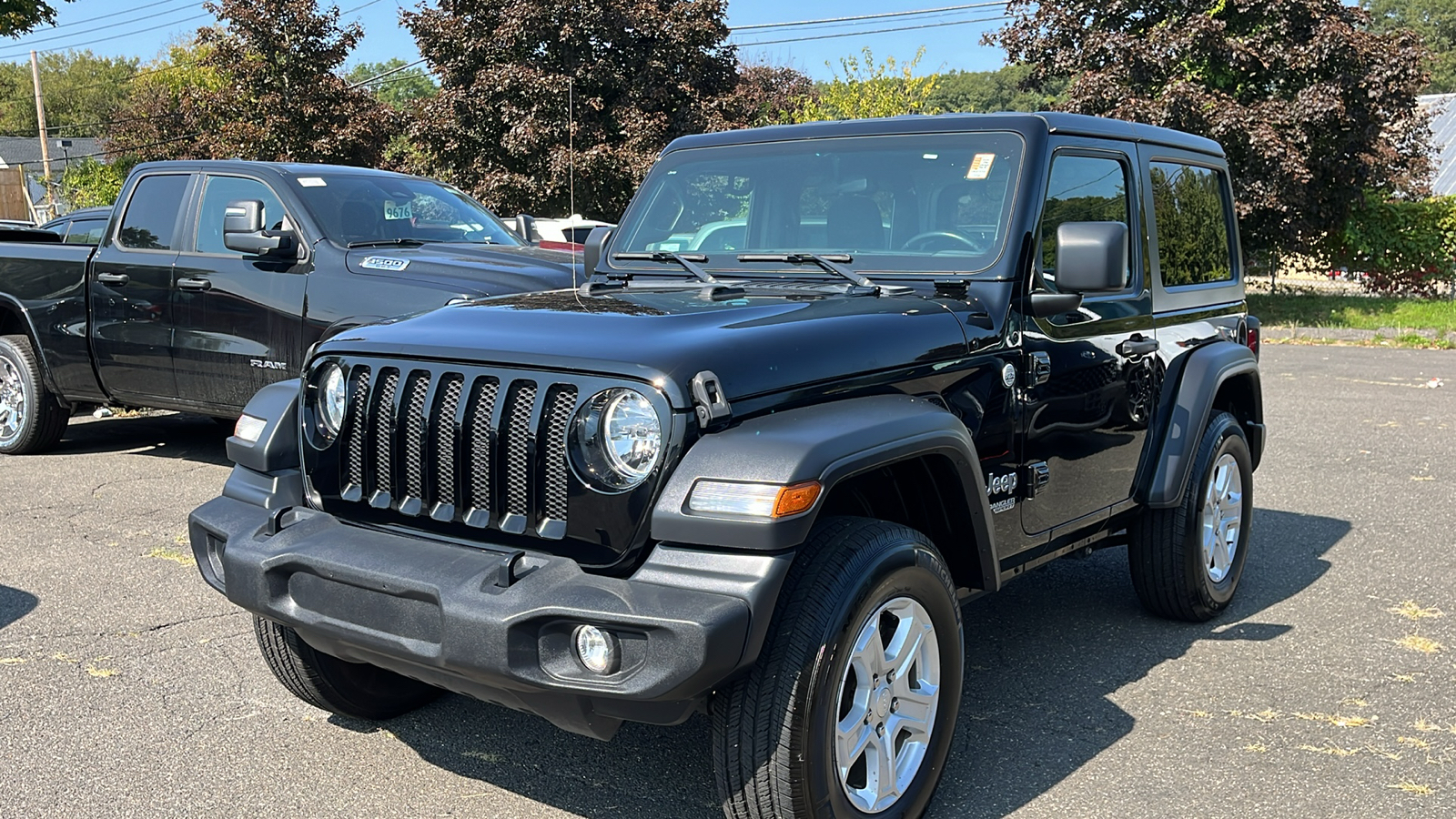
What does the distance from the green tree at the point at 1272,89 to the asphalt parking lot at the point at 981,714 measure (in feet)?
39.9

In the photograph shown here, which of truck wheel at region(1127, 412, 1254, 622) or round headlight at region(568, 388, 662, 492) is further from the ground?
round headlight at region(568, 388, 662, 492)

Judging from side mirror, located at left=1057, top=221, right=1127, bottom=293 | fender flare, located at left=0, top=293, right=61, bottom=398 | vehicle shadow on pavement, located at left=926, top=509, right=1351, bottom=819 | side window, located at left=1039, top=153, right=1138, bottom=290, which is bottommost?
vehicle shadow on pavement, located at left=926, top=509, right=1351, bottom=819

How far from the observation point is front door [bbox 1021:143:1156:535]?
3947mm

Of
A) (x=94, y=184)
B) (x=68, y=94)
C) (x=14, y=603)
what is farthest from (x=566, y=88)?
(x=68, y=94)

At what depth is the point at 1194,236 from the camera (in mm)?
5102

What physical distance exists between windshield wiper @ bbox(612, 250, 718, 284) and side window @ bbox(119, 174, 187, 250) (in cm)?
464

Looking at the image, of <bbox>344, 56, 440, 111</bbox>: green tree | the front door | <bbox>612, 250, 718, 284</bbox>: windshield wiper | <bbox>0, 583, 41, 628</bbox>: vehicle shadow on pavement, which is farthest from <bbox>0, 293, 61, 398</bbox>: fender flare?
<bbox>344, 56, 440, 111</bbox>: green tree

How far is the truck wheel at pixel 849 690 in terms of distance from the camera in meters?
2.78

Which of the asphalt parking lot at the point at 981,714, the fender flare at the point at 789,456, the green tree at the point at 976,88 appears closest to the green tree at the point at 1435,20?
the green tree at the point at 976,88

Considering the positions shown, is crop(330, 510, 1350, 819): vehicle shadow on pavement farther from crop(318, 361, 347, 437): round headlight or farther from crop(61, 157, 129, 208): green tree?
crop(61, 157, 129, 208): green tree

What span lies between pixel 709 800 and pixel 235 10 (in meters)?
21.5

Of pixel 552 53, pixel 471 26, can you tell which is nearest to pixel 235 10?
pixel 471 26

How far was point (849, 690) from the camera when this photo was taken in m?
3.03

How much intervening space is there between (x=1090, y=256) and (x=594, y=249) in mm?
1885
